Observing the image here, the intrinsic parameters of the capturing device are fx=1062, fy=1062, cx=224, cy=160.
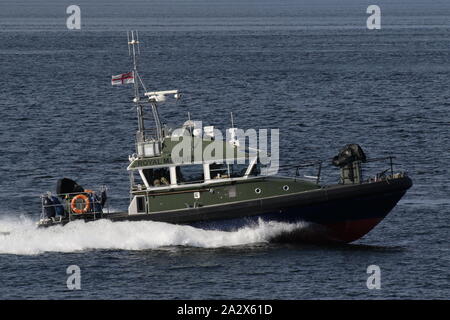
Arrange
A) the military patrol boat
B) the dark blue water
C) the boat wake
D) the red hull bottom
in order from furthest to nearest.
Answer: the red hull bottom < the boat wake < the military patrol boat < the dark blue water

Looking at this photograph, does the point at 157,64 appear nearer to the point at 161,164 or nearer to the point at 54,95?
the point at 54,95

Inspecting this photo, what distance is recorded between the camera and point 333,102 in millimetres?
83125

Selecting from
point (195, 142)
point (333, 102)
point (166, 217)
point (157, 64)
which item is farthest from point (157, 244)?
point (157, 64)

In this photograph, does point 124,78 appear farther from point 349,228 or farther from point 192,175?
point 349,228

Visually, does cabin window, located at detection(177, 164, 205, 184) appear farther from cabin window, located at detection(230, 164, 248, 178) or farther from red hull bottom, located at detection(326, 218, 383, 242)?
red hull bottom, located at detection(326, 218, 383, 242)

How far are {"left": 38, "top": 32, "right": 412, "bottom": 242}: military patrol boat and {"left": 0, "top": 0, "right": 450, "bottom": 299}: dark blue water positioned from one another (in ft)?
2.16

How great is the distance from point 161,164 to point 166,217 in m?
1.88

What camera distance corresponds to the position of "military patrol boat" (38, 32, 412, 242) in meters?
37.2

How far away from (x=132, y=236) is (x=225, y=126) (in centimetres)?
3257

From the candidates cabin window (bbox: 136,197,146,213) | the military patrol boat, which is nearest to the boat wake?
the military patrol boat

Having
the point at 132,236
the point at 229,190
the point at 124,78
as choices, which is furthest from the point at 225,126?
the point at 132,236

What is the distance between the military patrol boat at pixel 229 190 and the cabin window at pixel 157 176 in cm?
4

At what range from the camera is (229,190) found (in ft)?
123

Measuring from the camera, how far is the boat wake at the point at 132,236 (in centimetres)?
3747
